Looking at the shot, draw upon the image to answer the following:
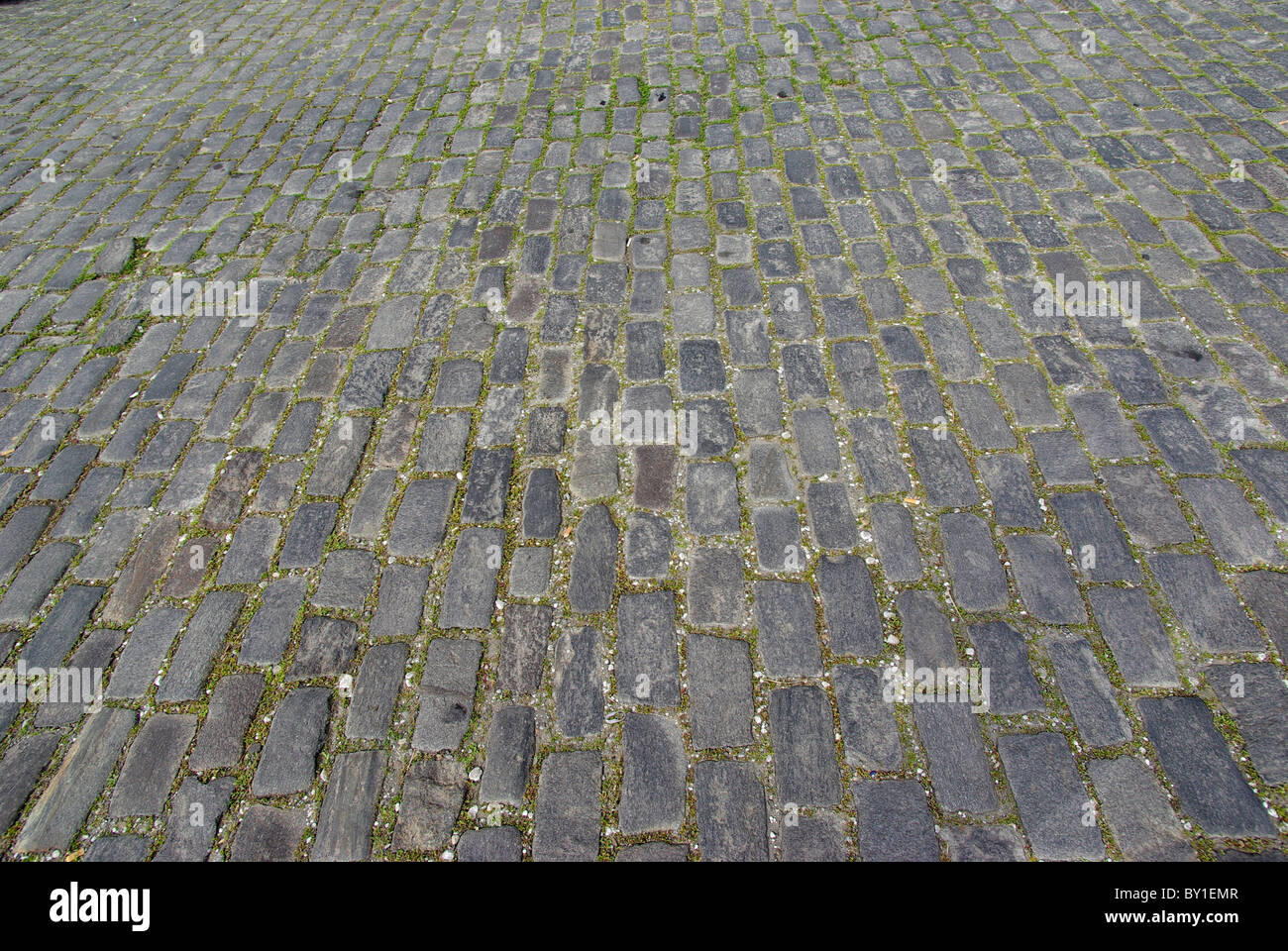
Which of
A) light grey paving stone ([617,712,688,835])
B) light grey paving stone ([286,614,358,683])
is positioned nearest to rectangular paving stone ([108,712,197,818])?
light grey paving stone ([286,614,358,683])

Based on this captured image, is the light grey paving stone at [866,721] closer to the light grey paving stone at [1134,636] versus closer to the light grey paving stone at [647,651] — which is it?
the light grey paving stone at [647,651]

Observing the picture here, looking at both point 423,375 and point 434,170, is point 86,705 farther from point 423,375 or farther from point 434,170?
point 434,170

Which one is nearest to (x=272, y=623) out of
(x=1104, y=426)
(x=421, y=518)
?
(x=421, y=518)

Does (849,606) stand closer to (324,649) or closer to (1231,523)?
(1231,523)

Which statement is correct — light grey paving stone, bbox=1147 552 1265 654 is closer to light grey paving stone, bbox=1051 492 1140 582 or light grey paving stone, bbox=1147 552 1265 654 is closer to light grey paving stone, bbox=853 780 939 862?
light grey paving stone, bbox=1051 492 1140 582

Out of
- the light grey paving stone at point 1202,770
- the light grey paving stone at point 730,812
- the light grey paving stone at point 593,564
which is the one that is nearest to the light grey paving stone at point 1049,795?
the light grey paving stone at point 1202,770
